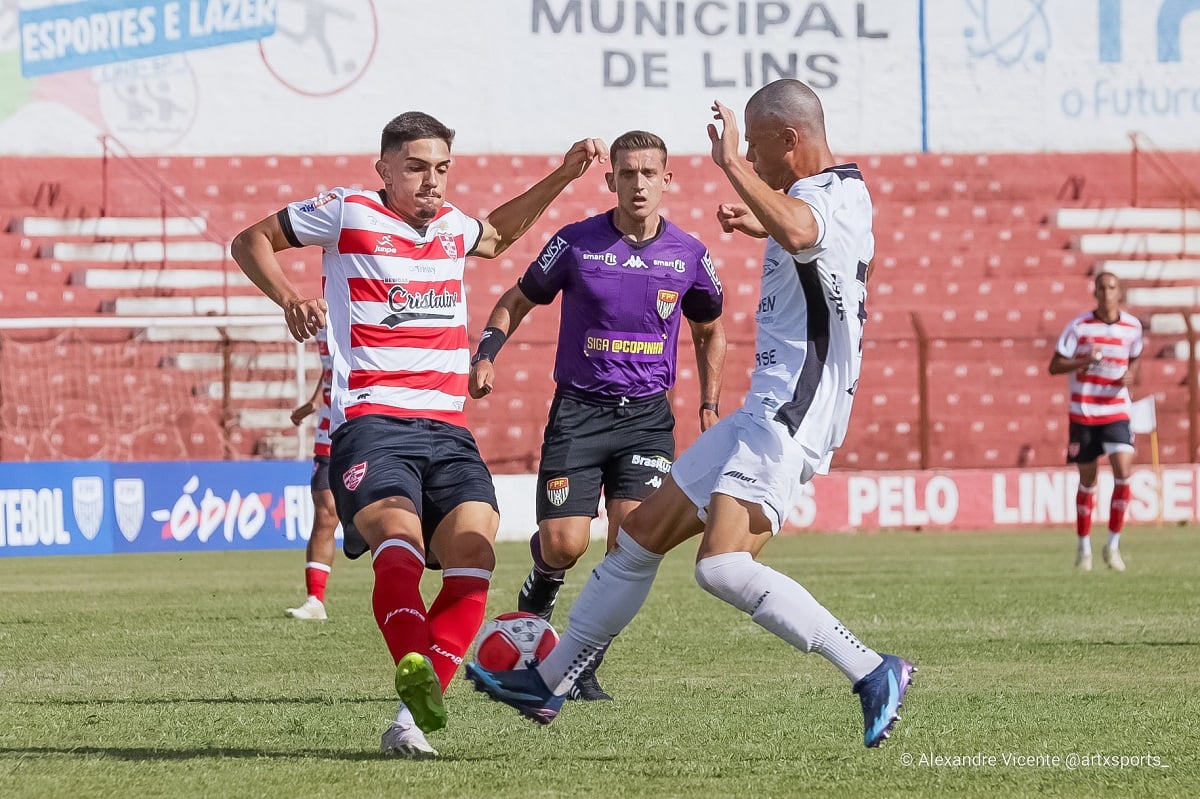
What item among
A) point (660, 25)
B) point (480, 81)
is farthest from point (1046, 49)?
point (480, 81)

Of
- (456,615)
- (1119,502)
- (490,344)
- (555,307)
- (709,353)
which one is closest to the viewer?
(456,615)

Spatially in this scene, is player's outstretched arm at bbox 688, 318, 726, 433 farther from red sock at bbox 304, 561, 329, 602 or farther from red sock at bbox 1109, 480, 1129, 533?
red sock at bbox 1109, 480, 1129, 533

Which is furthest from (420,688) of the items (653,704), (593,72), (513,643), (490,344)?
(593,72)

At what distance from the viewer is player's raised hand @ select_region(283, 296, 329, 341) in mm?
5629

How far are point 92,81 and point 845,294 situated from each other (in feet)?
89.1

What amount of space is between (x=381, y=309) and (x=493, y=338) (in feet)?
5.38

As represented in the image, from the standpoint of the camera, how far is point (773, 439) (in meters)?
5.43

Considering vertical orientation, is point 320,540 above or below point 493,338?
below

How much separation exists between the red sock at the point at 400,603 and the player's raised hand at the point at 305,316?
0.75 m

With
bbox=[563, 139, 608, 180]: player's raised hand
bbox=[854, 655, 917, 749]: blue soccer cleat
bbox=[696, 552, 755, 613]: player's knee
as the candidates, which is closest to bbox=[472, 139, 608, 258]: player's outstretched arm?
bbox=[563, 139, 608, 180]: player's raised hand

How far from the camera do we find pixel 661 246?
27.1 ft

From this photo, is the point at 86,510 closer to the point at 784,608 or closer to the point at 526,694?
the point at 526,694

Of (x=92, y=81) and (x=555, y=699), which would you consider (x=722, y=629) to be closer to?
(x=555, y=699)

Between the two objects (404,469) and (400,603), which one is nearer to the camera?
(400,603)
